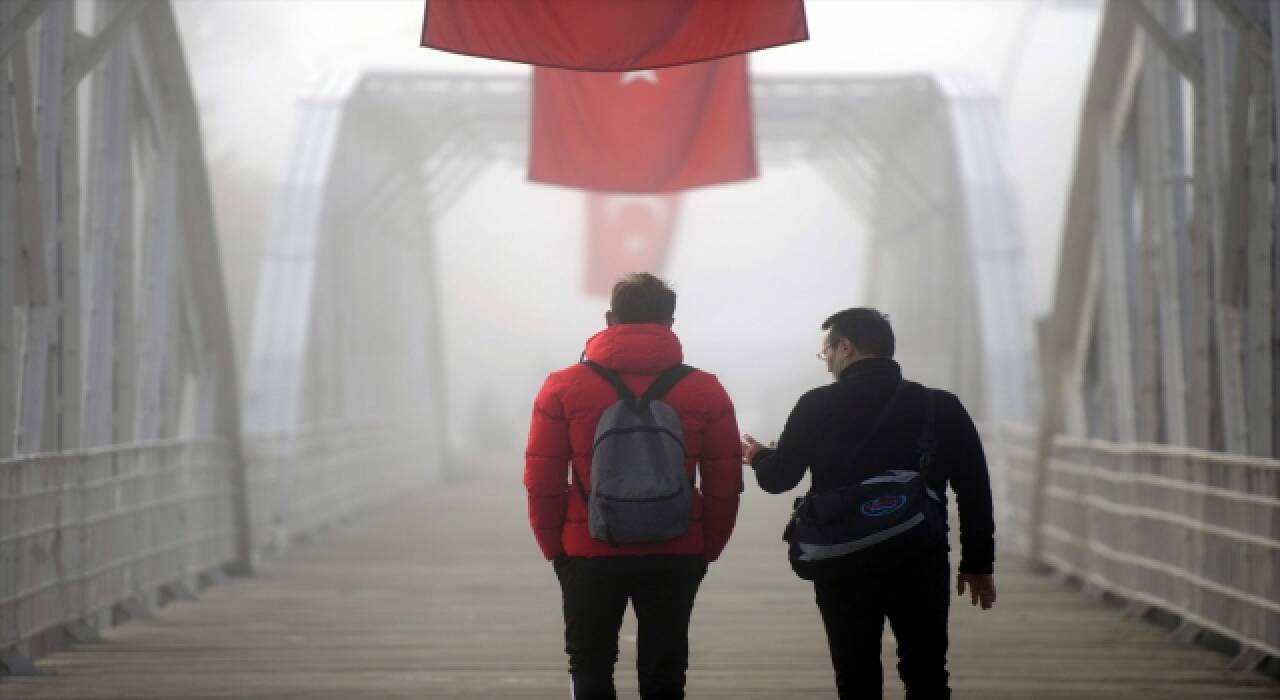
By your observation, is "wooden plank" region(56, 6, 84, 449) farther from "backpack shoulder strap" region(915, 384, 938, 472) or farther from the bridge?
"backpack shoulder strap" region(915, 384, 938, 472)

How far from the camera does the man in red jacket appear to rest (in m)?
4.91

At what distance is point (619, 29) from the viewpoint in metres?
8.73

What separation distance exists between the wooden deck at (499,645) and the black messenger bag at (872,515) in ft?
9.34

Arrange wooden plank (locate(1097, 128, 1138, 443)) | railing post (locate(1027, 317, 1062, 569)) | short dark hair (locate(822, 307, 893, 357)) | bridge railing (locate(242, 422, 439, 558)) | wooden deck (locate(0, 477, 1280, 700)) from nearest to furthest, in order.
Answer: short dark hair (locate(822, 307, 893, 357)) < wooden deck (locate(0, 477, 1280, 700)) < wooden plank (locate(1097, 128, 1138, 443)) < railing post (locate(1027, 317, 1062, 569)) < bridge railing (locate(242, 422, 439, 558))

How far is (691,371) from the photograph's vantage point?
5.01 m

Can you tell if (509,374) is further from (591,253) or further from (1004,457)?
(1004,457)

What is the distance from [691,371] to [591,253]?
67.9ft

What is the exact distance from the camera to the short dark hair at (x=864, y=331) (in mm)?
5027

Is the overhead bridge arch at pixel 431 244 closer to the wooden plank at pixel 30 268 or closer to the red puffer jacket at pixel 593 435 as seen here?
the wooden plank at pixel 30 268

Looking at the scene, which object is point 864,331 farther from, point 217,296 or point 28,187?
point 217,296

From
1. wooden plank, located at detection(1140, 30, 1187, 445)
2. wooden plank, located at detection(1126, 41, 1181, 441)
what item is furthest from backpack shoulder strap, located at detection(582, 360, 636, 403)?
wooden plank, located at detection(1126, 41, 1181, 441)

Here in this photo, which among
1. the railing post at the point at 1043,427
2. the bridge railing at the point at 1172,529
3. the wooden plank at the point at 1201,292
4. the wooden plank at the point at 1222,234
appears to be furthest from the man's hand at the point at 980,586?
the railing post at the point at 1043,427

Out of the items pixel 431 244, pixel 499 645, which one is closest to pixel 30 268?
pixel 499 645

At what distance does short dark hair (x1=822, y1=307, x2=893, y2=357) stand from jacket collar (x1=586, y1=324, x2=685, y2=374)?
1.43ft
